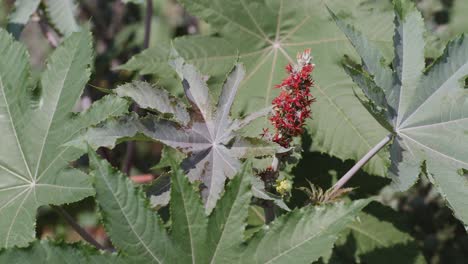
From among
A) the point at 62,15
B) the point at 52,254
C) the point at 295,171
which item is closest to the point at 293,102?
the point at 52,254

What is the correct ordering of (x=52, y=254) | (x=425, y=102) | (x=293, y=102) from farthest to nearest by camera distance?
(x=425, y=102) < (x=293, y=102) < (x=52, y=254)

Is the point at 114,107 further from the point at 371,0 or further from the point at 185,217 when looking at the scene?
the point at 371,0

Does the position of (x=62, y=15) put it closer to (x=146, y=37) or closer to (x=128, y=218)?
(x=146, y=37)

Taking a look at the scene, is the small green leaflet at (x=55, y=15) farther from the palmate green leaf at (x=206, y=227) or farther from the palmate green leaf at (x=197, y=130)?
the palmate green leaf at (x=206, y=227)

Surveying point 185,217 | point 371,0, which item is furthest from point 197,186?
point 371,0

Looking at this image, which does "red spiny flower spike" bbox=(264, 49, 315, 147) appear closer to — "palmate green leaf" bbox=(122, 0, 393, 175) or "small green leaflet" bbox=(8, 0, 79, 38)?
"palmate green leaf" bbox=(122, 0, 393, 175)

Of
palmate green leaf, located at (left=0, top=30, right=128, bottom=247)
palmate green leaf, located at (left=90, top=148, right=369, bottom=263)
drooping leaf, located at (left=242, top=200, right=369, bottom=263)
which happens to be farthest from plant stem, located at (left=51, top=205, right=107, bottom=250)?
drooping leaf, located at (left=242, top=200, right=369, bottom=263)
